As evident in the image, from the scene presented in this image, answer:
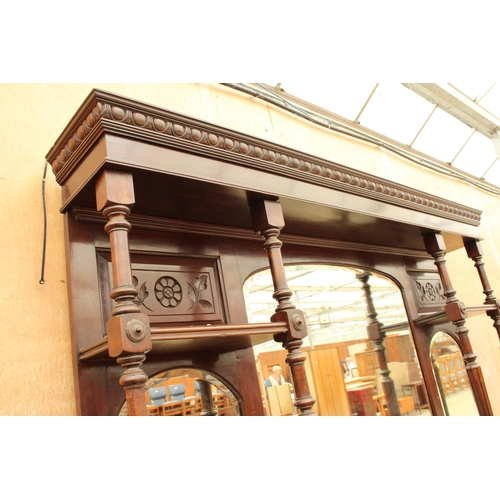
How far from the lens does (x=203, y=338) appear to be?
1.67m

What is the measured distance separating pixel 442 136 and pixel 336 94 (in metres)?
1.97

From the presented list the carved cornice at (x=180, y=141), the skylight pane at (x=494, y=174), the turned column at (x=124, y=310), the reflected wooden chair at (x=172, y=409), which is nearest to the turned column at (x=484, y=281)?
the carved cornice at (x=180, y=141)

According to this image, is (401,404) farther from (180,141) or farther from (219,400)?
(180,141)

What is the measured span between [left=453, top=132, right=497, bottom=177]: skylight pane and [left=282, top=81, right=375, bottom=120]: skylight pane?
2.08 m

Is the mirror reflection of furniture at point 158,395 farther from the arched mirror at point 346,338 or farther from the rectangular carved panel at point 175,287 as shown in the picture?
the arched mirror at point 346,338

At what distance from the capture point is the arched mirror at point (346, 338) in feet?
9.28

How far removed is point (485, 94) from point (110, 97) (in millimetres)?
5375

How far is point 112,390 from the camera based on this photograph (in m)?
1.86

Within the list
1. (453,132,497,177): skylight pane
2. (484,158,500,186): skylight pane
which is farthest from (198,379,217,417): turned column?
(484,158,500,186): skylight pane

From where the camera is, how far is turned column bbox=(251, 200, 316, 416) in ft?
6.10

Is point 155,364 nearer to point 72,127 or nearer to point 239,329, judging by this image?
point 239,329

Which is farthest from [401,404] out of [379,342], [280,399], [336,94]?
[336,94]
